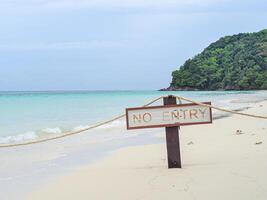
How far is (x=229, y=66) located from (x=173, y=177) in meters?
106

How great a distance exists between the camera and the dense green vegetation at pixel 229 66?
98375 millimetres

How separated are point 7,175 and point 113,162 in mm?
1575

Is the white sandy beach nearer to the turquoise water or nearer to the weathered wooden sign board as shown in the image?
the weathered wooden sign board

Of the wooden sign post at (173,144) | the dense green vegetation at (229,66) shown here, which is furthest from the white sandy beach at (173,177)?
the dense green vegetation at (229,66)

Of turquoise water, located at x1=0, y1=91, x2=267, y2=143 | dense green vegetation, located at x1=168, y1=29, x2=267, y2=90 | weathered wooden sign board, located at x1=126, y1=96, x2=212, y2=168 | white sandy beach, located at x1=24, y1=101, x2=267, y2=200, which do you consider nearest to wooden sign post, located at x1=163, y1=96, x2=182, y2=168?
weathered wooden sign board, located at x1=126, y1=96, x2=212, y2=168

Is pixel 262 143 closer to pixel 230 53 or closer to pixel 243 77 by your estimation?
pixel 243 77

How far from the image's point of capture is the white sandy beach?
14.4 ft

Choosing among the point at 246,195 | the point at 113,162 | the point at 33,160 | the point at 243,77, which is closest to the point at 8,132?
the point at 33,160

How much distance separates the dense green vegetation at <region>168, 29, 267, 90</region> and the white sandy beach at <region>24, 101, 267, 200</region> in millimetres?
93120

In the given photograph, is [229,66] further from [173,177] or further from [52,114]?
[173,177]

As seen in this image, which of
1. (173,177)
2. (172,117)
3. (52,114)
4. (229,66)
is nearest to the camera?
(173,177)

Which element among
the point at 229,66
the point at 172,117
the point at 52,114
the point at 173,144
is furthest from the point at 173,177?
the point at 229,66

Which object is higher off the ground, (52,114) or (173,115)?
(173,115)

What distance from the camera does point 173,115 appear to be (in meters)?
5.71
